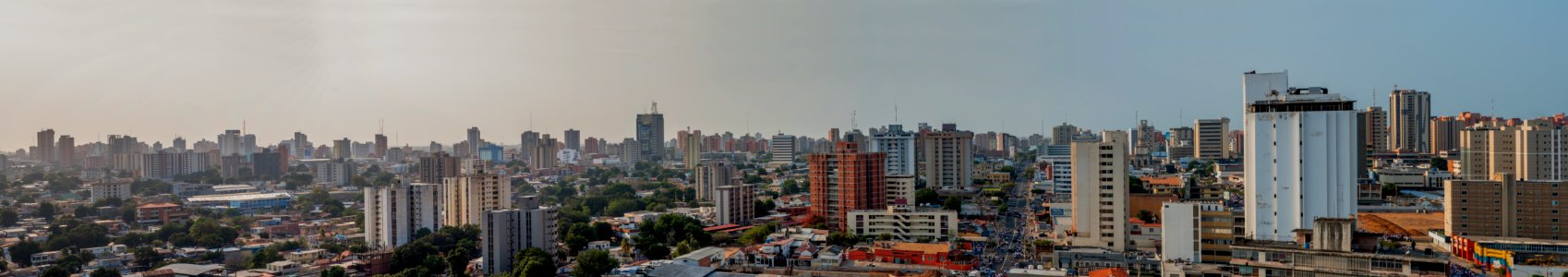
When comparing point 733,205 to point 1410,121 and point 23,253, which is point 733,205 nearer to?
point 23,253

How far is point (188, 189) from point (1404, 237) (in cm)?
3154

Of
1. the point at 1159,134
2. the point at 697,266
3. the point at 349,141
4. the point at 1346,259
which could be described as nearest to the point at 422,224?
the point at 697,266

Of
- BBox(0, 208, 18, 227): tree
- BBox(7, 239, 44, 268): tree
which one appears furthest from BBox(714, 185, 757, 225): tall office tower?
BBox(0, 208, 18, 227): tree

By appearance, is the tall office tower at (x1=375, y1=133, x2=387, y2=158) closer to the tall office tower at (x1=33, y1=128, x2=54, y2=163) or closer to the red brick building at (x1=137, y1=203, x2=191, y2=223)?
the tall office tower at (x1=33, y1=128, x2=54, y2=163)

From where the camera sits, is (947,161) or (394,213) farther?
(947,161)

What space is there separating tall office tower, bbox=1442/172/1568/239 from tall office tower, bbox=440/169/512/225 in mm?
15612

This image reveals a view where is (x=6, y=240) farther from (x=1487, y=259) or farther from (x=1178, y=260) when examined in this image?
(x=1487, y=259)

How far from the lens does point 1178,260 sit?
34.9ft

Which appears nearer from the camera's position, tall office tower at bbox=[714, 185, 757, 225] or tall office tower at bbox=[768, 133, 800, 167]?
tall office tower at bbox=[714, 185, 757, 225]

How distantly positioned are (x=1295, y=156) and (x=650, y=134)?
156ft

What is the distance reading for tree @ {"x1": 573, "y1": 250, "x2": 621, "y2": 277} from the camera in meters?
11.9

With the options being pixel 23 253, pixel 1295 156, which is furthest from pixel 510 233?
pixel 1295 156

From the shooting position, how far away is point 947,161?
27.2m

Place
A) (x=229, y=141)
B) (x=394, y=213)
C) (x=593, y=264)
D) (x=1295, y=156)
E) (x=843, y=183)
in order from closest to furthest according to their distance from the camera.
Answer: (x=1295, y=156) → (x=593, y=264) → (x=394, y=213) → (x=843, y=183) → (x=229, y=141)
